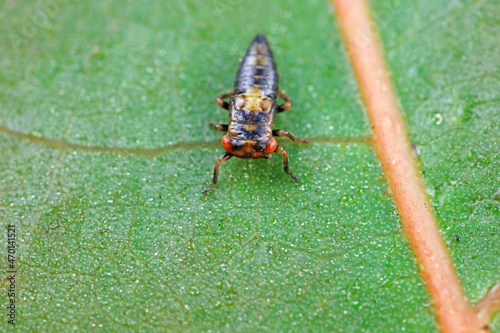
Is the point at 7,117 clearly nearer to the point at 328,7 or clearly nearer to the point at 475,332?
the point at 328,7

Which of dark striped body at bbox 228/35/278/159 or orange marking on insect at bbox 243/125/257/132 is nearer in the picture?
dark striped body at bbox 228/35/278/159

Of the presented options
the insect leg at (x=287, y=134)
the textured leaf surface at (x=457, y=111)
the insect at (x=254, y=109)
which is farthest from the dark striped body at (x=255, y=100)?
the textured leaf surface at (x=457, y=111)

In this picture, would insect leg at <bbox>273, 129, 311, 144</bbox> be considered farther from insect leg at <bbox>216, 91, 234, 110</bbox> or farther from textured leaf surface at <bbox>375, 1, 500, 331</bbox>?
textured leaf surface at <bbox>375, 1, 500, 331</bbox>

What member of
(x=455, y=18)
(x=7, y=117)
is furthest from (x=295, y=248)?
(x=7, y=117)

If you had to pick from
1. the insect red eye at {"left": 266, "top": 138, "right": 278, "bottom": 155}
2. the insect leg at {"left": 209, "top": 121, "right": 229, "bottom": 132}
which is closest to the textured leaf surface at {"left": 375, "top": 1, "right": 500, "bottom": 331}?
the insect red eye at {"left": 266, "top": 138, "right": 278, "bottom": 155}

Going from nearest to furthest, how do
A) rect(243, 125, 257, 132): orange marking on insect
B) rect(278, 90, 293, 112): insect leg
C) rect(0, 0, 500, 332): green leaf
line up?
rect(0, 0, 500, 332): green leaf
rect(243, 125, 257, 132): orange marking on insect
rect(278, 90, 293, 112): insect leg

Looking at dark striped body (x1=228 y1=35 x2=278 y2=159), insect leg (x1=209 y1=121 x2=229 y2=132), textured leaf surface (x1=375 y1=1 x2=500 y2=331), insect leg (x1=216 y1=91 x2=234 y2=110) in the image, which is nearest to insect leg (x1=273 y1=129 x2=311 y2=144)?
dark striped body (x1=228 y1=35 x2=278 y2=159)

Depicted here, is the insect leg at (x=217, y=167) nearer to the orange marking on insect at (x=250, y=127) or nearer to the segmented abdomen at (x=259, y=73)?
the orange marking on insect at (x=250, y=127)

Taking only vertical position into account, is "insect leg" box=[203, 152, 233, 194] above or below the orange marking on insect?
below

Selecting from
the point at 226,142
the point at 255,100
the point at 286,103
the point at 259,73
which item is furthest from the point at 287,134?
the point at 259,73

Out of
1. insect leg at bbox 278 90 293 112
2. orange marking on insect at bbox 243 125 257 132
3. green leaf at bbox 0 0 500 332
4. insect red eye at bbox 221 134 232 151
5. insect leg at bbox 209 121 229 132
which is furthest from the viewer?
insect leg at bbox 278 90 293 112
